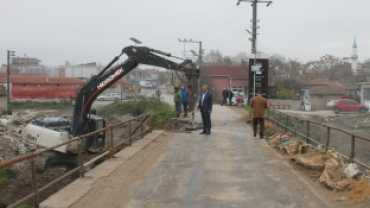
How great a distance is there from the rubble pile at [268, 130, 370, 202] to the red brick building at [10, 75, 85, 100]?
5653 cm

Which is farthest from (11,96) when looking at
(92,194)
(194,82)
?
(92,194)

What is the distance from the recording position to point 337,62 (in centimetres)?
7469

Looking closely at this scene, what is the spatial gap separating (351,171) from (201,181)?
289 centimetres

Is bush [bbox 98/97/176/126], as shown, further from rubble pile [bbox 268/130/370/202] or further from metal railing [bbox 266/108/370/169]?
rubble pile [bbox 268/130/370/202]

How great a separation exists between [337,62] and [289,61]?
43.0ft

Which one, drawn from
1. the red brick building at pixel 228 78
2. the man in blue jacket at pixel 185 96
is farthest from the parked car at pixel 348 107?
the red brick building at pixel 228 78

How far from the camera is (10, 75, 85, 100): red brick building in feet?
209

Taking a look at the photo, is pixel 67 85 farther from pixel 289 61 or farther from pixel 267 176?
pixel 267 176

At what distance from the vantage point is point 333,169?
8.66 m

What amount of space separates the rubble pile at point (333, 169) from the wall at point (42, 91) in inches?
2226

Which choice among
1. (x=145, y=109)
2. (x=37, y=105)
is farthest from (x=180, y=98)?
(x=37, y=105)

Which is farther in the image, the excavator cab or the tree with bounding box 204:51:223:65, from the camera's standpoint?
the tree with bounding box 204:51:223:65

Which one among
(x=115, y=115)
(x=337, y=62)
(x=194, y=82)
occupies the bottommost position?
(x=115, y=115)

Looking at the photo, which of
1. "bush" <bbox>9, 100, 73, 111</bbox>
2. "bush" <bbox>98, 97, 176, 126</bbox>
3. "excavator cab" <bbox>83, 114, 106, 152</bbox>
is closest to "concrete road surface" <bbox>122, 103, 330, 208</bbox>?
"excavator cab" <bbox>83, 114, 106, 152</bbox>
